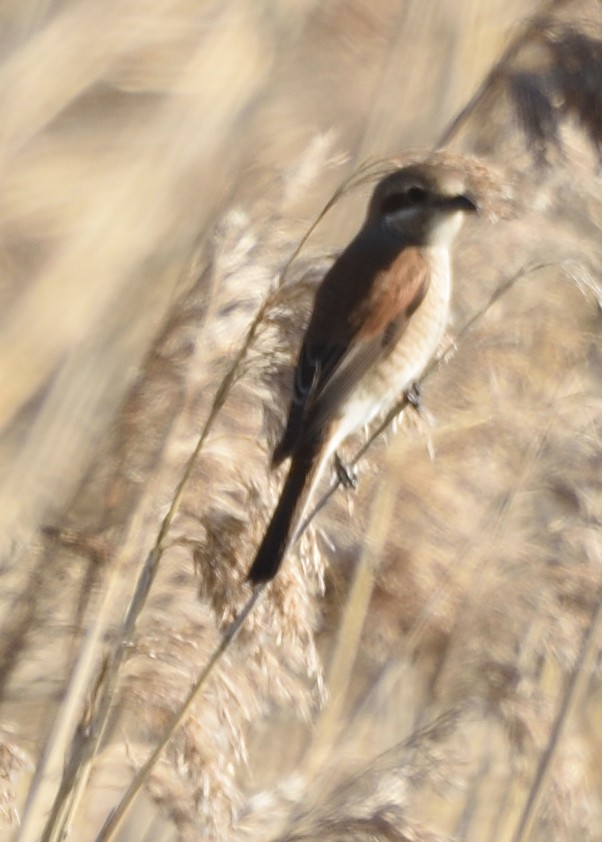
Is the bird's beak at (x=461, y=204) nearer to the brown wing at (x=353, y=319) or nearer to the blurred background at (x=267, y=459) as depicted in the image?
the blurred background at (x=267, y=459)

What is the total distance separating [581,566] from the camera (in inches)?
88.0

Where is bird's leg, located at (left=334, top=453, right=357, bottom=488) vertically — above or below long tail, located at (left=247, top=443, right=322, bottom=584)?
below

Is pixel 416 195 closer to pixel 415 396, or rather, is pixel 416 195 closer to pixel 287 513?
pixel 415 396

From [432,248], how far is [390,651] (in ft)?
2.84

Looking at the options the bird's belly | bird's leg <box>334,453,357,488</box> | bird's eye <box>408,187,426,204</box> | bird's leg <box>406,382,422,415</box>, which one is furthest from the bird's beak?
bird's leg <box>334,453,357,488</box>

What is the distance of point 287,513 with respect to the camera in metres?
1.71

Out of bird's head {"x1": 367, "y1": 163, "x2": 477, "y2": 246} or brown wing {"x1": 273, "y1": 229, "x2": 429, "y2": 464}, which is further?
bird's head {"x1": 367, "y1": 163, "x2": 477, "y2": 246}

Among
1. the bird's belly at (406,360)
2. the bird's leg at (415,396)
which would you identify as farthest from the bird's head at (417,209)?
the bird's leg at (415,396)

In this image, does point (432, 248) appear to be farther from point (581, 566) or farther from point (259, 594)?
point (259, 594)

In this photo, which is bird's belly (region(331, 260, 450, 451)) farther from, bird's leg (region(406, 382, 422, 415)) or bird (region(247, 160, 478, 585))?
bird's leg (region(406, 382, 422, 415))

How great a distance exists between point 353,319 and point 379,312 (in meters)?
0.08

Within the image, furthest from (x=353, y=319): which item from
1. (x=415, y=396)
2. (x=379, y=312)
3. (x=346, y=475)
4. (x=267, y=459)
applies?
(x=267, y=459)

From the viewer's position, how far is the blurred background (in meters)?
1.66

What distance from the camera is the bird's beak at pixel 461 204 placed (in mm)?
2174
